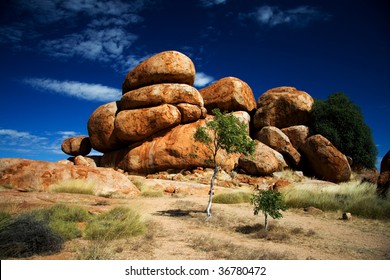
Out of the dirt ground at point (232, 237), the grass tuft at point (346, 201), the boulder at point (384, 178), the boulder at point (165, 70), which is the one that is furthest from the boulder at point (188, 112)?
the boulder at point (384, 178)

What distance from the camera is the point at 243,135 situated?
10.9m

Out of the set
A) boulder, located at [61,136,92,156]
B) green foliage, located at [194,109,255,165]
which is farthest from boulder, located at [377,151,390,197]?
boulder, located at [61,136,92,156]

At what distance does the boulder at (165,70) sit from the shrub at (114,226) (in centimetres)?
1722

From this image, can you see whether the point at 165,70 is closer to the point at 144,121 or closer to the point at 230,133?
the point at 144,121

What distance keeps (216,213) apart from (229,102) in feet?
54.9

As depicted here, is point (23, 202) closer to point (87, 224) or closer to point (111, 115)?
point (87, 224)

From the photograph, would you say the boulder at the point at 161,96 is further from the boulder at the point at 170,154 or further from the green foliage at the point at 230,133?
Answer: the green foliage at the point at 230,133

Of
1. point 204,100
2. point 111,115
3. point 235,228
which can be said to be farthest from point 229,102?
point 235,228

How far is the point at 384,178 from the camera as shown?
12.0m

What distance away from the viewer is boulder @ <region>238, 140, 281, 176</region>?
20567mm

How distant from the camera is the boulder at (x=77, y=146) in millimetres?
28062

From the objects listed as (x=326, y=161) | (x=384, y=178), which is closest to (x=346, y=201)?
(x=384, y=178)

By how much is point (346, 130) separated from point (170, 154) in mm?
16096

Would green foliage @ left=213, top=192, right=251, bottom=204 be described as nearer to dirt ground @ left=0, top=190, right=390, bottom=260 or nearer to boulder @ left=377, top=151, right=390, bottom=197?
dirt ground @ left=0, top=190, right=390, bottom=260
